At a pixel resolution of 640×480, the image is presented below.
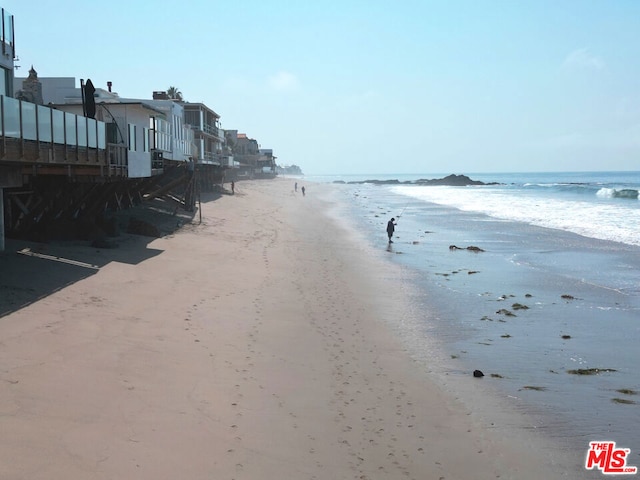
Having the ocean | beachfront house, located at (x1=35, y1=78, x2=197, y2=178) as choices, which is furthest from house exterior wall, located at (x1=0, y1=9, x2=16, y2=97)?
the ocean

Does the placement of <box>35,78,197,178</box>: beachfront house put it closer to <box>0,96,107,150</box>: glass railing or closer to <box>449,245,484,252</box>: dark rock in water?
<box>0,96,107,150</box>: glass railing

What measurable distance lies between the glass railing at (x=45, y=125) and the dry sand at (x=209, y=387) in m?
2.81

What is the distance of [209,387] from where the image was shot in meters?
8.04

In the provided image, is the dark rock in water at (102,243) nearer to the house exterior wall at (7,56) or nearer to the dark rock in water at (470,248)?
the house exterior wall at (7,56)

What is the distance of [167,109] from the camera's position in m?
31.0

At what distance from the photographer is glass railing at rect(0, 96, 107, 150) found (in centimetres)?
1119

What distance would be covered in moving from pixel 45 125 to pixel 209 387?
7751 mm

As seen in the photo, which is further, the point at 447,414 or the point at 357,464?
the point at 447,414

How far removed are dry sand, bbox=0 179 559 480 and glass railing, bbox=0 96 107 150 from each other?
281 cm

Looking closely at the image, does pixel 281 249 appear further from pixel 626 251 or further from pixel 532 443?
pixel 532 443

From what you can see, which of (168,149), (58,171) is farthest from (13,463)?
(168,149)

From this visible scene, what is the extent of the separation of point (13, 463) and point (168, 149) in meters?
23.3

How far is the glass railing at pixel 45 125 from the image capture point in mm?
11188

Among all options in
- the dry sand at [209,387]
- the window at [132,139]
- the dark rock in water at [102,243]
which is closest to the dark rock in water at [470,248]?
the dry sand at [209,387]
